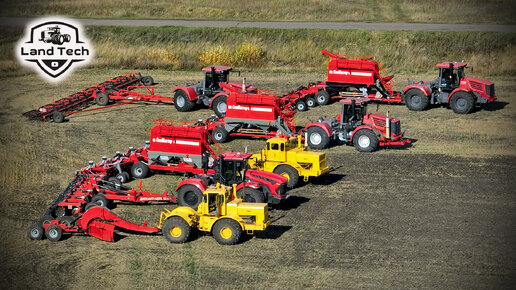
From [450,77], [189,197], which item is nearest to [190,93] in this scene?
[450,77]

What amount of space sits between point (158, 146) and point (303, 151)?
5198mm

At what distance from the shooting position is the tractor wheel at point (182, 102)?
35.9 meters

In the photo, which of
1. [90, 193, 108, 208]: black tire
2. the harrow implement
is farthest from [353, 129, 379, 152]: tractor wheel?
the harrow implement

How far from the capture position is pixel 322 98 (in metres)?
37.2

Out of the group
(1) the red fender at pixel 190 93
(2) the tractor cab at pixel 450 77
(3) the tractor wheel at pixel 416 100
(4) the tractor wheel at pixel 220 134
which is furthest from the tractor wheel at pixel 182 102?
(2) the tractor cab at pixel 450 77

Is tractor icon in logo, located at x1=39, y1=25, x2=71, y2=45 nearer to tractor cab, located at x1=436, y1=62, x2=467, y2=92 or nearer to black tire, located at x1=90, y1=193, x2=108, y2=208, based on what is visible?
tractor cab, located at x1=436, y1=62, x2=467, y2=92

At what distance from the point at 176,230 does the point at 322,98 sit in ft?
59.4

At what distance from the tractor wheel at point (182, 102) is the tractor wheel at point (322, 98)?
244 inches

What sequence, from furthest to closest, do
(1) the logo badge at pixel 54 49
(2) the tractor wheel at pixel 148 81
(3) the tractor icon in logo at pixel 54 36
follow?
(3) the tractor icon in logo at pixel 54 36
(1) the logo badge at pixel 54 49
(2) the tractor wheel at pixel 148 81

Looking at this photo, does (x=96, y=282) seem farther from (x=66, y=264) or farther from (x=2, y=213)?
(x=2, y=213)

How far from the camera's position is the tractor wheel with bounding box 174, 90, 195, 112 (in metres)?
35.9

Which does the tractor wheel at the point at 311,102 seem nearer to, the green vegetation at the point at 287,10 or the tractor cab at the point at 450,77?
the tractor cab at the point at 450,77

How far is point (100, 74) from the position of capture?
4534cm

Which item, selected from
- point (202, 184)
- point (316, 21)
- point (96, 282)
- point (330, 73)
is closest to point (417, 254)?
point (202, 184)
